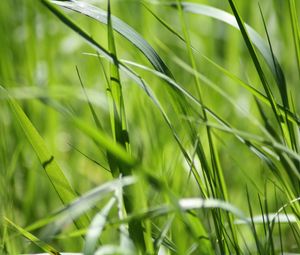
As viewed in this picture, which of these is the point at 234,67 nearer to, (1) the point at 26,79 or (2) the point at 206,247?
(1) the point at 26,79

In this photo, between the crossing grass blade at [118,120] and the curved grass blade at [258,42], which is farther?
the curved grass blade at [258,42]

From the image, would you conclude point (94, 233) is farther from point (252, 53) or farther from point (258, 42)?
point (258, 42)

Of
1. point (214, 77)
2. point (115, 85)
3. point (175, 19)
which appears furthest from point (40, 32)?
point (115, 85)

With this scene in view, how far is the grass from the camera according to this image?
3.11ft

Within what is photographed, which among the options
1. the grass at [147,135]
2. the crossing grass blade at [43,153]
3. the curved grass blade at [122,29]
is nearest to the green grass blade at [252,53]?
the grass at [147,135]

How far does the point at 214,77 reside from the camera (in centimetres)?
232

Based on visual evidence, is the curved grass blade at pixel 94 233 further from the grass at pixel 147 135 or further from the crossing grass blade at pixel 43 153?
the crossing grass blade at pixel 43 153

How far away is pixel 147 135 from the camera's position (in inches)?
69.6

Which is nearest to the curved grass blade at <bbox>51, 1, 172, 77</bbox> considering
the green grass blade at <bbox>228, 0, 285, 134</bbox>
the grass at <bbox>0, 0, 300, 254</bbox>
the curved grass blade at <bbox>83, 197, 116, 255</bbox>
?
the grass at <bbox>0, 0, 300, 254</bbox>

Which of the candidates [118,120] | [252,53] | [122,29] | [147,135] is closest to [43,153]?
[118,120]

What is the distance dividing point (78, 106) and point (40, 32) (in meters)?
0.27

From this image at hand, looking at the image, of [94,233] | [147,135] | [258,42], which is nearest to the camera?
[94,233]

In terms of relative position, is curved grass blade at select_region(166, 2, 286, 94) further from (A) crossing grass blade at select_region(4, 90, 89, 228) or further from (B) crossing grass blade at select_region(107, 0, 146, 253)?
(A) crossing grass blade at select_region(4, 90, 89, 228)

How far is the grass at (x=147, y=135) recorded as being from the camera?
949 mm
